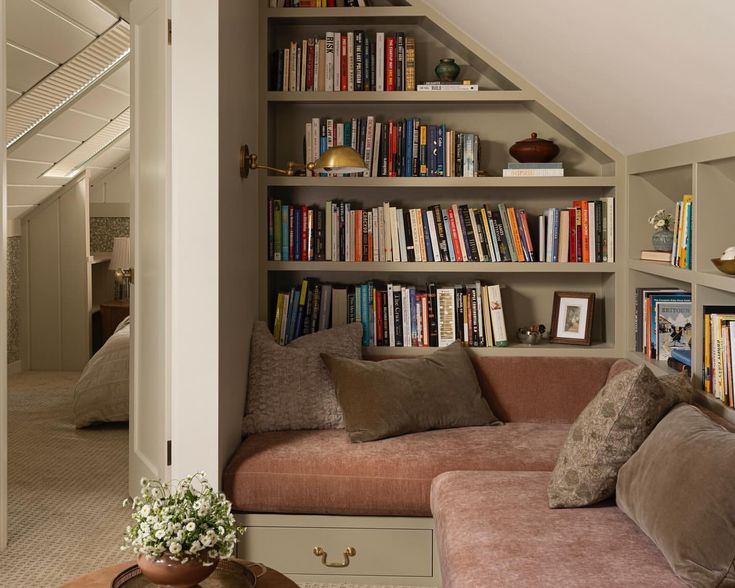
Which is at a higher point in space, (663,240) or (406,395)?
(663,240)

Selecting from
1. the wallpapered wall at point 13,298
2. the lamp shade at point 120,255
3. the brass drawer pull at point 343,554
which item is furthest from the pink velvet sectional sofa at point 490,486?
the wallpapered wall at point 13,298

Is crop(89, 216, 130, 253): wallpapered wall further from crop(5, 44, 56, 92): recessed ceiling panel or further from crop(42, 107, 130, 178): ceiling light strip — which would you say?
crop(5, 44, 56, 92): recessed ceiling panel

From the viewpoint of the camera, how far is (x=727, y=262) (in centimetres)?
258

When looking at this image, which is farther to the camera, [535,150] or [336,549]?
[535,150]

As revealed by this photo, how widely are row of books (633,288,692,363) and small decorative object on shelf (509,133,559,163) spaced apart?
2.36ft

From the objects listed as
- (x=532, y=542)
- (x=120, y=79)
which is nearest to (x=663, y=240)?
(x=532, y=542)

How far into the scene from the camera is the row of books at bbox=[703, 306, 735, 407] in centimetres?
265

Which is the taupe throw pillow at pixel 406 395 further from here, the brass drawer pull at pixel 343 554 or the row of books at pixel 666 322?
the row of books at pixel 666 322

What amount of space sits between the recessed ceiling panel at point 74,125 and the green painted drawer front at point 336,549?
3513mm

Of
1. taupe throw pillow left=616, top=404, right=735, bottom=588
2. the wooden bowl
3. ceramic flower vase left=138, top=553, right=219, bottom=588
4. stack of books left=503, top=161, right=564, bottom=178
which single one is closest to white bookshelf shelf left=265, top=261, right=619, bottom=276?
stack of books left=503, top=161, right=564, bottom=178

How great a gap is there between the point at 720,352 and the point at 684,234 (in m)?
0.49

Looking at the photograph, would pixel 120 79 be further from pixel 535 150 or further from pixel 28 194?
pixel 535 150

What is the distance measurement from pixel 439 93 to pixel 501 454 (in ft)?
5.16

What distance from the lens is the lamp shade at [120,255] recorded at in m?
6.69
